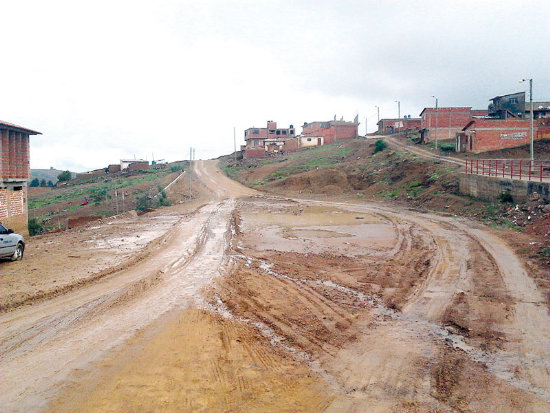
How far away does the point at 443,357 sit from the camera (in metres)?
7.86

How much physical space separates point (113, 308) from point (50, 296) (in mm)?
2183

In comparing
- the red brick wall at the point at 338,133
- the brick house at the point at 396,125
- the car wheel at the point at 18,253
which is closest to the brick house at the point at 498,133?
the brick house at the point at 396,125

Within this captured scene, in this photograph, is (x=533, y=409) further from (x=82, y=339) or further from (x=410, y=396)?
(x=82, y=339)

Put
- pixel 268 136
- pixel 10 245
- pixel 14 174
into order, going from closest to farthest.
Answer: pixel 10 245 → pixel 14 174 → pixel 268 136

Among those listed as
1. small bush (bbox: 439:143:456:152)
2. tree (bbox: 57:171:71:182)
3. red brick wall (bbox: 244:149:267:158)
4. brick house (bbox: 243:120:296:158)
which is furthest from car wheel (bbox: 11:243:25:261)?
brick house (bbox: 243:120:296:158)

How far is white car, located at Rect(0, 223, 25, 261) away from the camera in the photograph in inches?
603

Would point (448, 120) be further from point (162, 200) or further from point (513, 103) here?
point (162, 200)

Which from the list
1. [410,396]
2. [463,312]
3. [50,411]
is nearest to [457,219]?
Result: [463,312]

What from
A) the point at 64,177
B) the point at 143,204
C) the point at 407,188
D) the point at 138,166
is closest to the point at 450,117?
the point at 407,188

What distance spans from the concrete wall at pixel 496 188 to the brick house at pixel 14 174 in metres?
28.7

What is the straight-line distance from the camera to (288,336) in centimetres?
880

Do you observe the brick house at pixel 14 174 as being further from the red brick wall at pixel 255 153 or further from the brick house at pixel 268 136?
the brick house at pixel 268 136

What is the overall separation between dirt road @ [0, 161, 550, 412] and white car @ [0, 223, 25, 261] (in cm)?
56

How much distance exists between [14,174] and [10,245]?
50.7 feet
